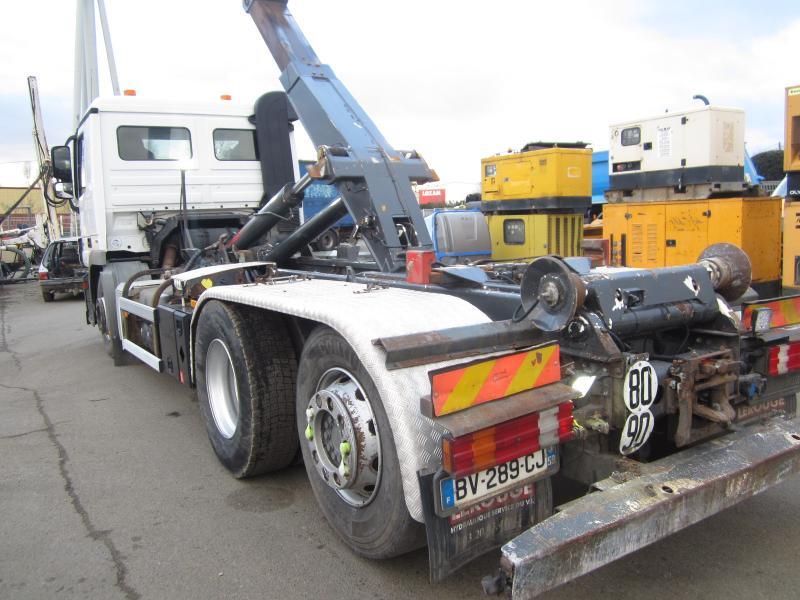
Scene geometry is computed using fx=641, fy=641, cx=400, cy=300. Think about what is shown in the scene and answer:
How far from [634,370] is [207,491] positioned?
2.71 meters

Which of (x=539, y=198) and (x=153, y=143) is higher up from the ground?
(x=153, y=143)

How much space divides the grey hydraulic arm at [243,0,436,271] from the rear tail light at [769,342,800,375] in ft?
7.37

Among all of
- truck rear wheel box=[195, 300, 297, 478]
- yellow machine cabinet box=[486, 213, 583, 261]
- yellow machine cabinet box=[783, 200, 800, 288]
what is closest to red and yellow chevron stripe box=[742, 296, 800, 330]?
truck rear wheel box=[195, 300, 297, 478]

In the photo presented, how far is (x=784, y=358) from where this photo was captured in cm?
315

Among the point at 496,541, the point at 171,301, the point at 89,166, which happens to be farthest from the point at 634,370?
the point at 89,166

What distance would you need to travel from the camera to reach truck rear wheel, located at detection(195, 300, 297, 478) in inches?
146

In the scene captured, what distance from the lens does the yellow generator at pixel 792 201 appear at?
8133mm

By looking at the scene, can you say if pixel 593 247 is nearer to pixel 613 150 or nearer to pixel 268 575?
pixel 613 150

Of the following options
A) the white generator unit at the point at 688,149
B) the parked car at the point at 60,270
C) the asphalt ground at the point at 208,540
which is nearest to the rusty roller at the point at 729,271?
the asphalt ground at the point at 208,540

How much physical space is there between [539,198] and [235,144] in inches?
250

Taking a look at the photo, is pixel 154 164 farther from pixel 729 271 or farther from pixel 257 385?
pixel 729 271

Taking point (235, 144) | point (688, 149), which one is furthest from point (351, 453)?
point (688, 149)

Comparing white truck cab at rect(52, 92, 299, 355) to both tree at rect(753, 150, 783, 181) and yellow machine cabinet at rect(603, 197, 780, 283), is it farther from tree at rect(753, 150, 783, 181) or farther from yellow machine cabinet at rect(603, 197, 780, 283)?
tree at rect(753, 150, 783, 181)

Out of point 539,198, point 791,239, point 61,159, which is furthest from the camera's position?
point 539,198
